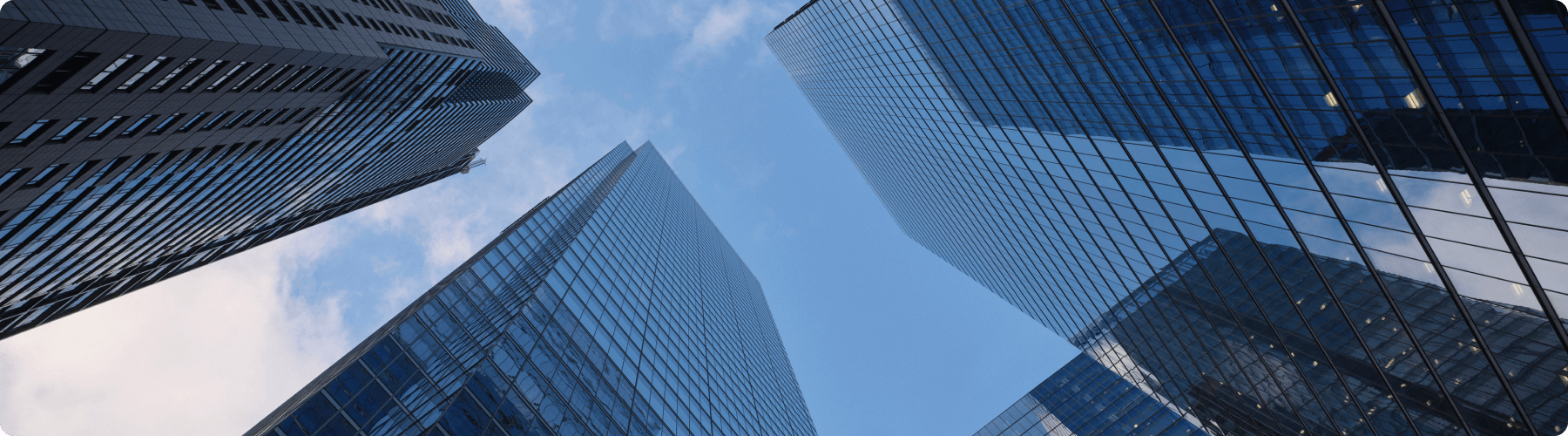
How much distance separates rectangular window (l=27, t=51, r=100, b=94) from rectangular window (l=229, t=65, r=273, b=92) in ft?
28.2

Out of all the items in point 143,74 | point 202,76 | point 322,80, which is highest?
point 322,80

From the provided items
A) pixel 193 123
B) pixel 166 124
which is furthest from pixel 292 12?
pixel 166 124

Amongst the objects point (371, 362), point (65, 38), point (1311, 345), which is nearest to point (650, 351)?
point (371, 362)

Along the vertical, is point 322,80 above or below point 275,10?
above

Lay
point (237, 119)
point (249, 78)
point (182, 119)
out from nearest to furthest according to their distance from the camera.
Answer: point (182, 119), point (249, 78), point (237, 119)

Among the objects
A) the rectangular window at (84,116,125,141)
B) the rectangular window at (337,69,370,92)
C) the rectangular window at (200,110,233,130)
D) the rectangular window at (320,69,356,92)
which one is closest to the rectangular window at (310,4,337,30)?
the rectangular window at (320,69,356,92)

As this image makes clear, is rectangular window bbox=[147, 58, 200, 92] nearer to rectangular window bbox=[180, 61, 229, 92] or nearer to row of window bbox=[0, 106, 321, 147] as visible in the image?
rectangular window bbox=[180, 61, 229, 92]

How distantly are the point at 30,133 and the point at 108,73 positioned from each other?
3562 mm

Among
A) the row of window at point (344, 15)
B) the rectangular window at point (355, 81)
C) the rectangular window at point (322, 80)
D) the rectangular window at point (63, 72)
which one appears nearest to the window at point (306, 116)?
the rectangular window at point (355, 81)

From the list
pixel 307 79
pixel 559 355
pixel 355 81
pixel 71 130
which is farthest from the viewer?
pixel 355 81

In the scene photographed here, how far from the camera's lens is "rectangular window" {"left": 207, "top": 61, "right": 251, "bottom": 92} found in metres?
28.5

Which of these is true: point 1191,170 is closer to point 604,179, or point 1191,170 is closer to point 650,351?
point 650,351

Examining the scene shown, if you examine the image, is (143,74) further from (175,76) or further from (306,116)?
(306,116)

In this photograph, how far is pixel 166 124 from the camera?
29922mm
